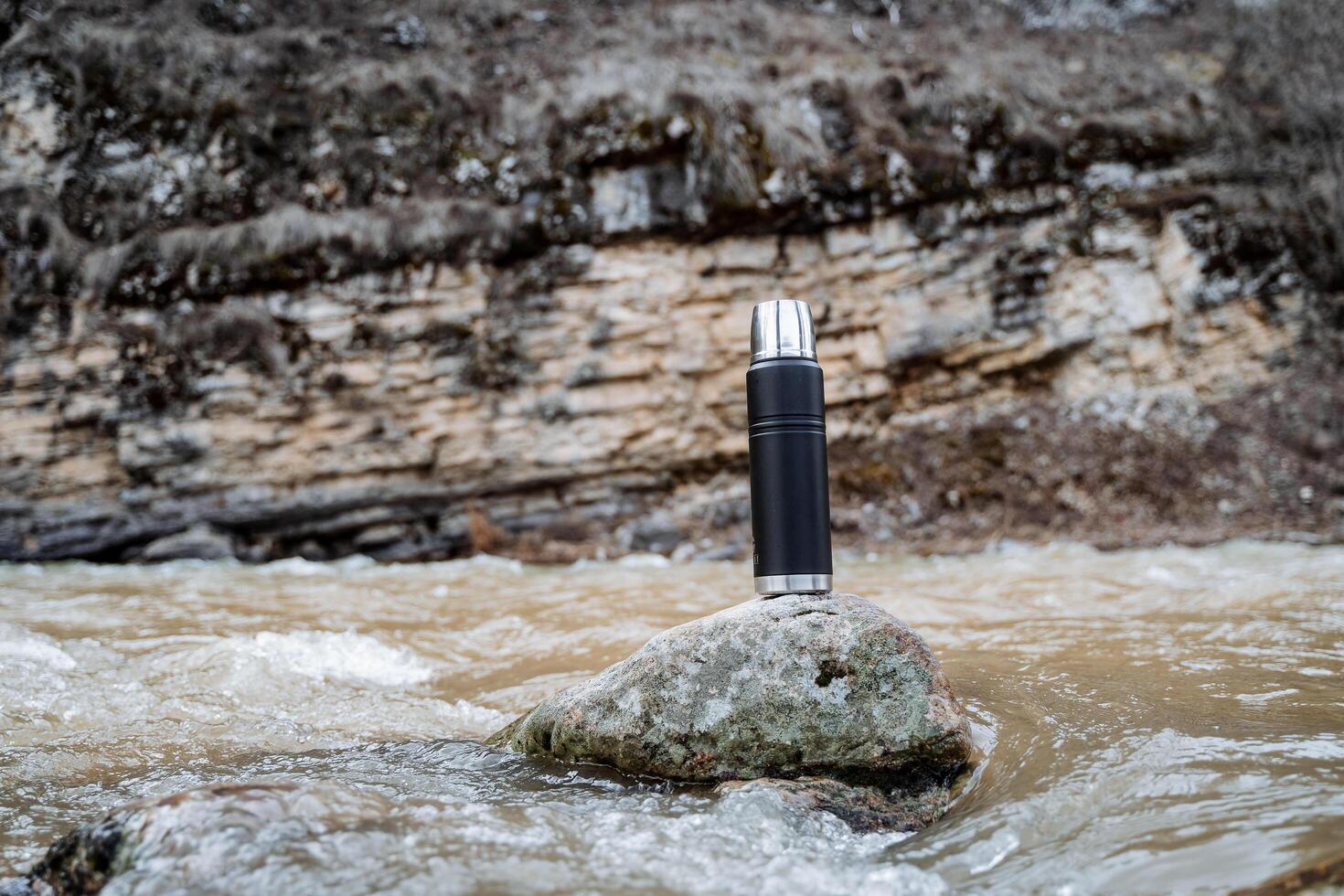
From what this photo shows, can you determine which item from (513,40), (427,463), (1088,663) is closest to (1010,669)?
(1088,663)

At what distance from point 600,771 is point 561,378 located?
6.45 meters

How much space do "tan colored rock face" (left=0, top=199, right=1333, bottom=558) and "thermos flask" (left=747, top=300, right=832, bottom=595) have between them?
5.90m

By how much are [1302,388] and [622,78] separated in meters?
8.17

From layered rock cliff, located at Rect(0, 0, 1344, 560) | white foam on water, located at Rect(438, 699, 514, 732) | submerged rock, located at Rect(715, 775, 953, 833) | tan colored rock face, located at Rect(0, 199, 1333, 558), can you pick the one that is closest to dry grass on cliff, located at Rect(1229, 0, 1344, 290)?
layered rock cliff, located at Rect(0, 0, 1344, 560)

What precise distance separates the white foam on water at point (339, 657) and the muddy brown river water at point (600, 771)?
0.8 inches

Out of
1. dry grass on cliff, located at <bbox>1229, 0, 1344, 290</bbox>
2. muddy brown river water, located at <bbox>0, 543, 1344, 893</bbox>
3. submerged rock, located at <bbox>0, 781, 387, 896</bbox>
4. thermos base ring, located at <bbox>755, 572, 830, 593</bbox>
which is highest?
dry grass on cliff, located at <bbox>1229, 0, 1344, 290</bbox>

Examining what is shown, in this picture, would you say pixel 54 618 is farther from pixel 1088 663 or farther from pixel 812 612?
pixel 1088 663

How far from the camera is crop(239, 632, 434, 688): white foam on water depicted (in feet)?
11.7

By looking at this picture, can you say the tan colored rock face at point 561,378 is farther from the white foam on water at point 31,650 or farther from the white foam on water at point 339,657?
the white foam on water at point 31,650

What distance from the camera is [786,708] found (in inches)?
84.4

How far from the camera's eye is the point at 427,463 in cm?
824

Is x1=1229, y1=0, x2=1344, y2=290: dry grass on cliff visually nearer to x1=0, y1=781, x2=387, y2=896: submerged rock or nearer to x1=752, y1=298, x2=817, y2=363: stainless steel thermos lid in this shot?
x1=752, y1=298, x2=817, y2=363: stainless steel thermos lid

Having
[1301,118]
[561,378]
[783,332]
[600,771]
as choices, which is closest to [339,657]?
[600,771]

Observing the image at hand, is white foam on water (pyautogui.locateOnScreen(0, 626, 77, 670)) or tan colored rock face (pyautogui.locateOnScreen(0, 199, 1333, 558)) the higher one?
tan colored rock face (pyautogui.locateOnScreen(0, 199, 1333, 558))
